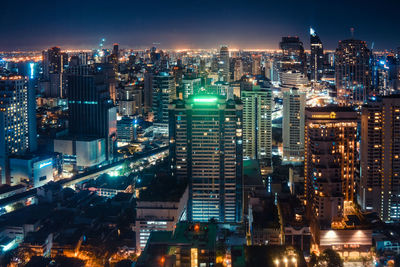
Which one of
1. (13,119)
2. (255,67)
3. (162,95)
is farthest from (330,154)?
(255,67)

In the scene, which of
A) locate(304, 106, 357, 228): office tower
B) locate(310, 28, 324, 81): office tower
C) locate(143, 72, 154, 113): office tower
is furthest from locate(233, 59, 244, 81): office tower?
locate(304, 106, 357, 228): office tower

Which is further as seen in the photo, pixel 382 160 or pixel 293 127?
pixel 293 127

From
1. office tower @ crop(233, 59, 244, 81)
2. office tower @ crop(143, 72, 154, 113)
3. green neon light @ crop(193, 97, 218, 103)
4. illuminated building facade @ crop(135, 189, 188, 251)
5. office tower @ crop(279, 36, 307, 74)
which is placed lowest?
illuminated building facade @ crop(135, 189, 188, 251)

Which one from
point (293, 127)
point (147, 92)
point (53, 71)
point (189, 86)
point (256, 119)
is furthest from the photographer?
point (53, 71)

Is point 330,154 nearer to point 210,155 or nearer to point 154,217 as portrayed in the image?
point 210,155

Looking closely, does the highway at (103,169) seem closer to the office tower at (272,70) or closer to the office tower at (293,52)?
the office tower at (293,52)

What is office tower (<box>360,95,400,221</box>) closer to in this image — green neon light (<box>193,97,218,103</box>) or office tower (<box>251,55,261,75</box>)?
green neon light (<box>193,97,218,103</box>)

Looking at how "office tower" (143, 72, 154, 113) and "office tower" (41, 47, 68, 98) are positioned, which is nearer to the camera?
"office tower" (143, 72, 154, 113)

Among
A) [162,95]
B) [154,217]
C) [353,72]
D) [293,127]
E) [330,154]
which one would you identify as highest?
[353,72]
